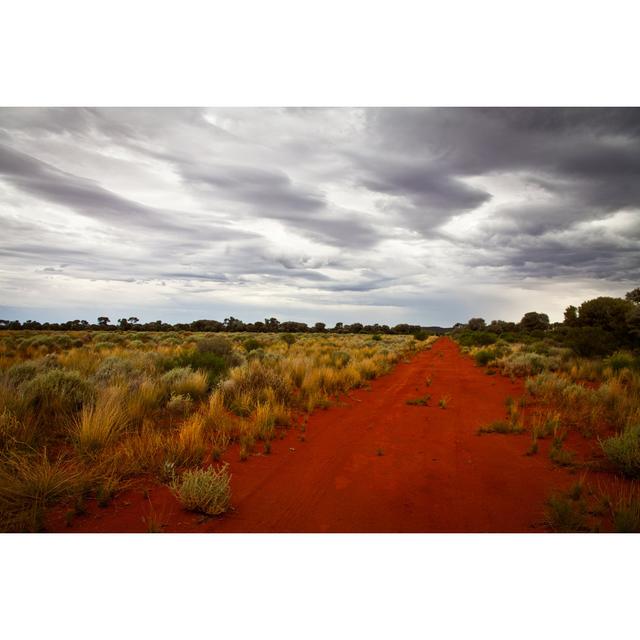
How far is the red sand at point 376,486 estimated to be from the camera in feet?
12.0

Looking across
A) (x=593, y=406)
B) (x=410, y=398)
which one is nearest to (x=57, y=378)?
(x=410, y=398)

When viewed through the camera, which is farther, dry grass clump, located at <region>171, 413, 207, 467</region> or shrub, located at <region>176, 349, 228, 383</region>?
shrub, located at <region>176, 349, 228, 383</region>

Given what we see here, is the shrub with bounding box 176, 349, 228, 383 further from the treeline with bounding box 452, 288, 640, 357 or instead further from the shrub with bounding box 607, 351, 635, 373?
the treeline with bounding box 452, 288, 640, 357

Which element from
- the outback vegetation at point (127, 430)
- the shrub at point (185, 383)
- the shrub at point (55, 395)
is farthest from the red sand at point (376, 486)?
the shrub at point (55, 395)

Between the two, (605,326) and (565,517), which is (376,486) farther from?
(605,326)

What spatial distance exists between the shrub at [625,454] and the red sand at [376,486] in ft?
2.05

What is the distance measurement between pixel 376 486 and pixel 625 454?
3329mm

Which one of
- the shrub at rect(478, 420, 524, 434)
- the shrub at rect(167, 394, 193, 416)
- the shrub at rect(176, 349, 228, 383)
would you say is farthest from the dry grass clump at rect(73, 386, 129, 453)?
the shrub at rect(478, 420, 524, 434)

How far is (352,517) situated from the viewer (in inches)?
150

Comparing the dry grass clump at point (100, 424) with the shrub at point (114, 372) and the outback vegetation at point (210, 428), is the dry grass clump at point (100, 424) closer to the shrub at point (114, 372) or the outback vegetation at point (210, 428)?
the outback vegetation at point (210, 428)

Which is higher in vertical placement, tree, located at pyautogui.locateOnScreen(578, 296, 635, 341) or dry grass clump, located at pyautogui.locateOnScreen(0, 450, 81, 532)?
tree, located at pyautogui.locateOnScreen(578, 296, 635, 341)

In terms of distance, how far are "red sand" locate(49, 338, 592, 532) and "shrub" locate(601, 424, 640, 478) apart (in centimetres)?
63

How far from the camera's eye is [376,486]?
4582 millimetres

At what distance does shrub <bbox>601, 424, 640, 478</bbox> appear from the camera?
462 cm
